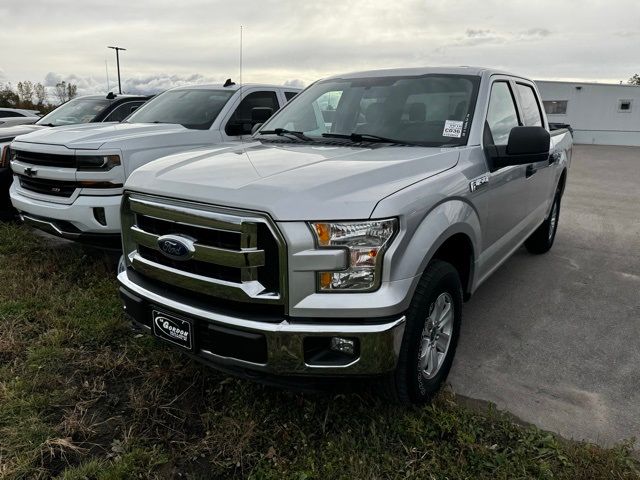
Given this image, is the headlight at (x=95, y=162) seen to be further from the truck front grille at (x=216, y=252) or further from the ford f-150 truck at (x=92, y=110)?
the ford f-150 truck at (x=92, y=110)

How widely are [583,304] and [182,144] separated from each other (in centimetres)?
396

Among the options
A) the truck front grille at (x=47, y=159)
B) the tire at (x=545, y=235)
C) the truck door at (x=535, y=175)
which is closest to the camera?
the truck door at (x=535, y=175)

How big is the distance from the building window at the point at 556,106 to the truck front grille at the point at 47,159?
27161 millimetres

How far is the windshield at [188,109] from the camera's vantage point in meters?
5.77

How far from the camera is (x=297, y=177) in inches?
96.2

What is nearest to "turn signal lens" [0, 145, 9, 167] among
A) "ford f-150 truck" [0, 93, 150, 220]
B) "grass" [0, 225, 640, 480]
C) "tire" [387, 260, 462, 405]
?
"ford f-150 truck" [0, 93, 150, 220]

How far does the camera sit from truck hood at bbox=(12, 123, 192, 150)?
454 centimetres

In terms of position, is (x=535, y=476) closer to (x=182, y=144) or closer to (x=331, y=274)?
(x=331, y=274)

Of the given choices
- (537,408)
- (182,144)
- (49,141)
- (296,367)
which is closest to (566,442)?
(537,408)

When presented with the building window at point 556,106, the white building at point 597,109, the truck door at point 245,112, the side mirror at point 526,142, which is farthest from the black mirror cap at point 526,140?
the building window at point 556,106

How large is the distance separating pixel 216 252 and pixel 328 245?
0.51 metres

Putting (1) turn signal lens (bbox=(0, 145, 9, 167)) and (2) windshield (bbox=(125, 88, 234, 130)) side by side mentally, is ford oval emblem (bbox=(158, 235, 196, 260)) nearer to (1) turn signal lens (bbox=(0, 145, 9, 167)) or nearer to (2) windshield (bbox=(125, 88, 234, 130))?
(2) windshield (bbox=(125, 88, 234, 130))

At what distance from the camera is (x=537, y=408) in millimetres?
2879

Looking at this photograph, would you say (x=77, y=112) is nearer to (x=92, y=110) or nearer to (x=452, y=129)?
(x=92, y=110)
